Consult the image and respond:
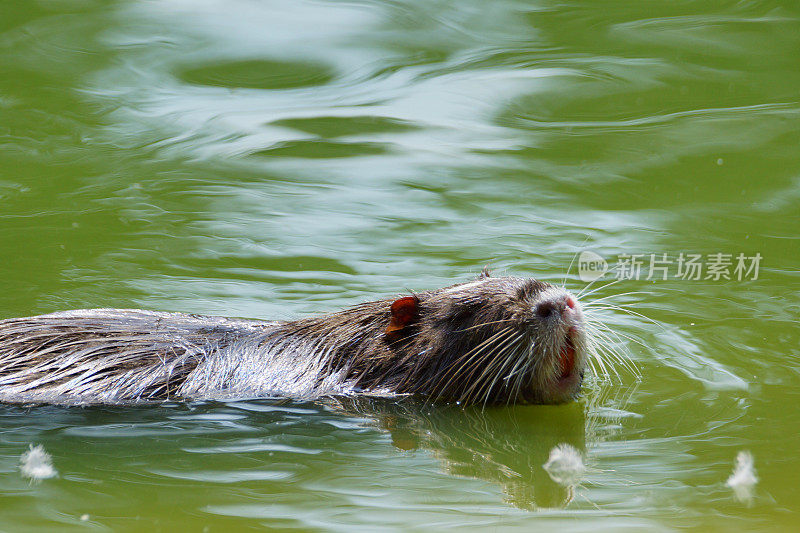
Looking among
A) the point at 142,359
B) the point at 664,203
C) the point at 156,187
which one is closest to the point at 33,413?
the point at 142,359

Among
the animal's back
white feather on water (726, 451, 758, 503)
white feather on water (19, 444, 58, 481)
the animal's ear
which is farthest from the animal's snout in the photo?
white feather on water (19, 444, 58, 481)

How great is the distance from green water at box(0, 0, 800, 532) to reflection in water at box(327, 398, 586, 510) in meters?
0.02

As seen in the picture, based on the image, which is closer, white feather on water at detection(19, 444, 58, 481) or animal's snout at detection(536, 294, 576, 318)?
white feather on water at detection(19, 444, 58, 481)

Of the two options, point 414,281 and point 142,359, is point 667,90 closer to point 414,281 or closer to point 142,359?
point 414,281

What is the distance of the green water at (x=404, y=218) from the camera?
4.63 meters

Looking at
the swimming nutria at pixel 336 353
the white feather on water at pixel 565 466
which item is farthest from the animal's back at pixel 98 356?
the white feather on water at pixel 565 466

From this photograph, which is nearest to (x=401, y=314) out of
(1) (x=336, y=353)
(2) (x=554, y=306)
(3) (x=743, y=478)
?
(1) (x=336, y=353)

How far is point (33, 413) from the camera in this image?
18.2 feet

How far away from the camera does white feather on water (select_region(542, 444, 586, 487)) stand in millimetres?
4723

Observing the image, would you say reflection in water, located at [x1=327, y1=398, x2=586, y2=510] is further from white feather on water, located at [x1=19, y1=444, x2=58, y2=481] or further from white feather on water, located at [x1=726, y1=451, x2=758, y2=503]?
white feather on water, located at [x1=19, y1=444, x2=58, y2=481]

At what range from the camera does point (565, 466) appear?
493 cm

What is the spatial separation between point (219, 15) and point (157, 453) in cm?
852

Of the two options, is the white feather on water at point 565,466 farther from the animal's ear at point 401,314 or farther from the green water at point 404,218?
the animal's ear at point 401,314

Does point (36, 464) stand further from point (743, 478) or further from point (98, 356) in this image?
point (743, 478)
